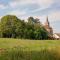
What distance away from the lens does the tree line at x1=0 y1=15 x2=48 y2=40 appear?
58969 millimetres

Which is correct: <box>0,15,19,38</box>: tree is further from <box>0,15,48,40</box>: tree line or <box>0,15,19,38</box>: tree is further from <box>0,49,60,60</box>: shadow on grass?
<box>0,49,60,60</box>: shadow on grass

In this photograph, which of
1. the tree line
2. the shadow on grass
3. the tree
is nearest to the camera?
the shadow on grass

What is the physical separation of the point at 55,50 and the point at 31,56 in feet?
7.87

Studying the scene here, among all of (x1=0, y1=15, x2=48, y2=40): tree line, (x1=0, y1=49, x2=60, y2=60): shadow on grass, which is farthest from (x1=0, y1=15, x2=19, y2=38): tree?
(x1=0, y1=49, x2=60, y2=60): shadow on grass

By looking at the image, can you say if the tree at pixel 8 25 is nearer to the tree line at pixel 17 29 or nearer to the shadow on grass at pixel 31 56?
the tree line at pixel 17 29

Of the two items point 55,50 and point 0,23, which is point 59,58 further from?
point 0,23

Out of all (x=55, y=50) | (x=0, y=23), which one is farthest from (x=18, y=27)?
(x=55, y=50)

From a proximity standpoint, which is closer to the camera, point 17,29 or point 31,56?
point 31,56

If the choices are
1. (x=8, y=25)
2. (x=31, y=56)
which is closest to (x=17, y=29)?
(x=8, y=25)

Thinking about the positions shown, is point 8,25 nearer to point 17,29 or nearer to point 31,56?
point 17,29

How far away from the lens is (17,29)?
59.7 m

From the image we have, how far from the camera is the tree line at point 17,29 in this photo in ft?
193

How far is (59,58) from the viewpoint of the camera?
1159 cm

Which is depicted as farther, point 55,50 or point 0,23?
point 0,23
